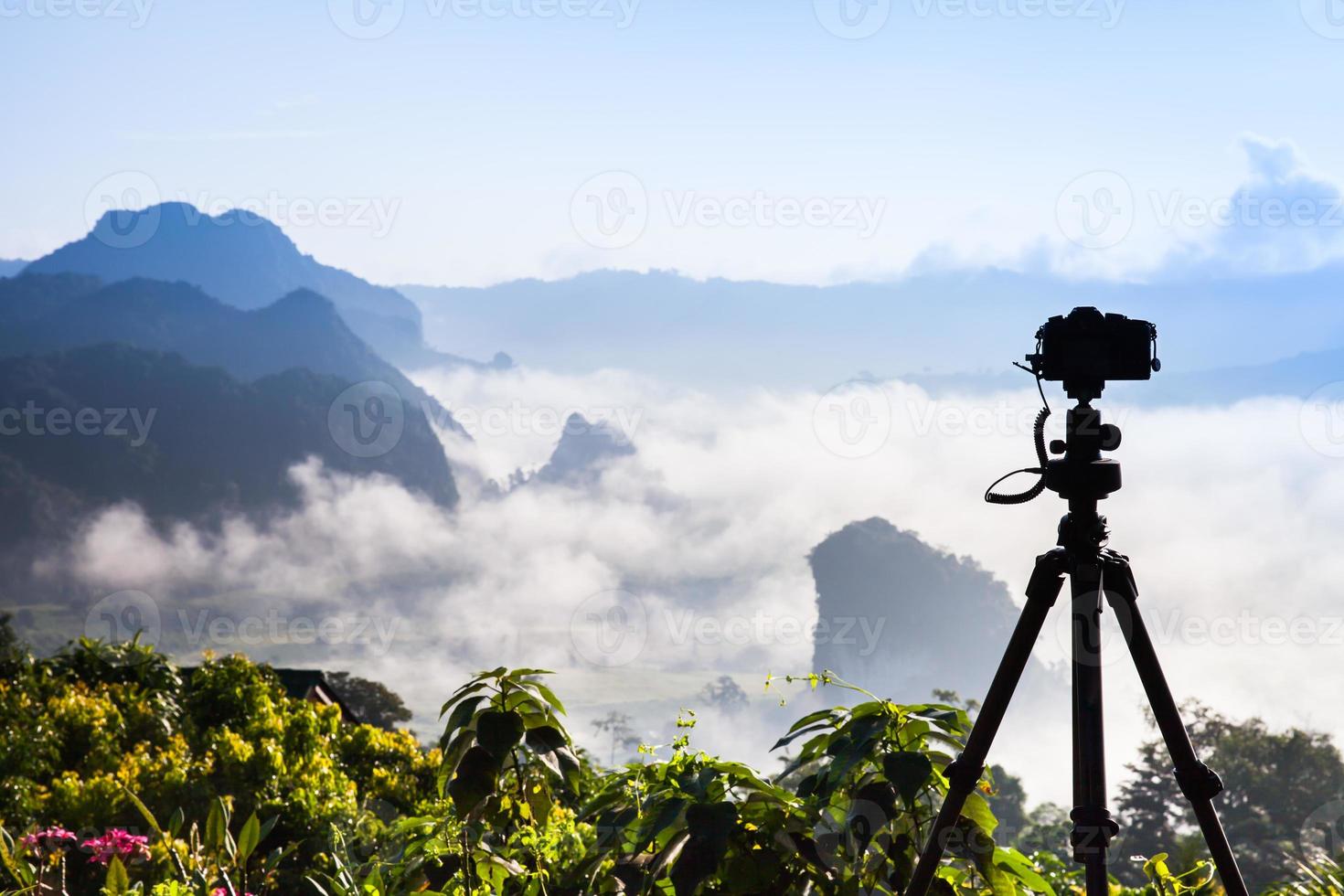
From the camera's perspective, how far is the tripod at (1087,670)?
192 centimetres

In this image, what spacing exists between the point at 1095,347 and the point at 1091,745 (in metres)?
0.75

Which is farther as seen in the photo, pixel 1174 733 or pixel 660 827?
pixel 1174 733

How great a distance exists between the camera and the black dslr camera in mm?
2100

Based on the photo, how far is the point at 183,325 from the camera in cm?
12006

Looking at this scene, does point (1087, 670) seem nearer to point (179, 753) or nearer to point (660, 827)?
point (660, 827)

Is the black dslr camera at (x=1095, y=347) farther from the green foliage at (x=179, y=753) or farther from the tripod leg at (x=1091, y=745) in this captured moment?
the green foliage at (x=179, y=753)

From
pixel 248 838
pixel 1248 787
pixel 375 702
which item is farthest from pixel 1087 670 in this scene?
pixel 1248 787

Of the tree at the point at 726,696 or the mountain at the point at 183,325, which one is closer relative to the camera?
the mountain at the point at 183,325

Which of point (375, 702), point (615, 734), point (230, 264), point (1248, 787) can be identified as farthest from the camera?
point (230, 264)

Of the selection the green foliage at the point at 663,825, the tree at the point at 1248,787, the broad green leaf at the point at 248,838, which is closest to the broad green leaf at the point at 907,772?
the green foliage at the point at 663,825

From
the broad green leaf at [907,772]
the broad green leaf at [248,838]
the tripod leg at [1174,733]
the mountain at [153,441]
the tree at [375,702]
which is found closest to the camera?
the broad green leaf at [907,772]

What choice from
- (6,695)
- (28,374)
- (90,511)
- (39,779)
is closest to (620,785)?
(39,779)

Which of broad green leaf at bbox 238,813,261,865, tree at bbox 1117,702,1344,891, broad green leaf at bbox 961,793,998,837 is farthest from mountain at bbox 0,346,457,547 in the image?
broad green leaf at bbox 961,793,998,837

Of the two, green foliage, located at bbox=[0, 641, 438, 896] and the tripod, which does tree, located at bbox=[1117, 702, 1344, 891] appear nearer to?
green foliage, located at bbox=[0, 641, 438, 896]
